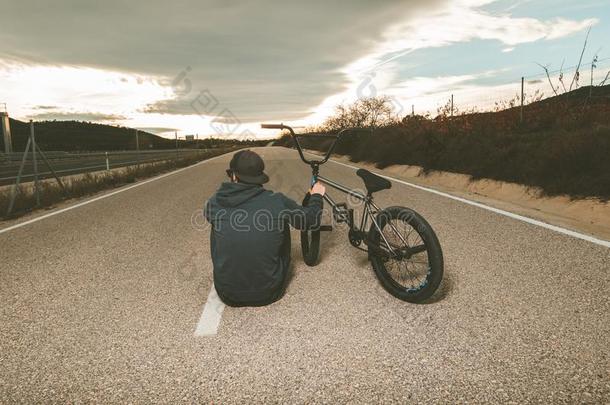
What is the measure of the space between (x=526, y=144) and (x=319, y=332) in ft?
30.5

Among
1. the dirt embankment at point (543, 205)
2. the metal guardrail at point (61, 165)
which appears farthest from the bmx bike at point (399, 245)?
the metal guardrail at point (61, 165)

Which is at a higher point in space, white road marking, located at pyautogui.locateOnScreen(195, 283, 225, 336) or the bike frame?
the bike frame

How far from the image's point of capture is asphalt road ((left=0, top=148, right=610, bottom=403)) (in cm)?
229

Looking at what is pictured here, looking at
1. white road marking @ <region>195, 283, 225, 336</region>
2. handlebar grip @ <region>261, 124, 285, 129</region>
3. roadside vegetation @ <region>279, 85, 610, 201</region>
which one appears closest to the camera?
white road marking @ <region>195, 283, 225, 336</region>

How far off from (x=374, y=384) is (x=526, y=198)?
300 inches

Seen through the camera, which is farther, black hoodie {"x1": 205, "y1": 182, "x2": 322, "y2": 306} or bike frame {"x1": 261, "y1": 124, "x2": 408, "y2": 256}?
bike frame {"x1": 261, "y1": 124, "x2": 408, "y2": 256}

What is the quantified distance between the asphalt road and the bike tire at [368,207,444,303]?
13 cm

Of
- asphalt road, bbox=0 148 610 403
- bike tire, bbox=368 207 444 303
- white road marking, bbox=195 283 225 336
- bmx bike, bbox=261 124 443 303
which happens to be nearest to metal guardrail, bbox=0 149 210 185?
asphalt road, bbox=0 148 610 403

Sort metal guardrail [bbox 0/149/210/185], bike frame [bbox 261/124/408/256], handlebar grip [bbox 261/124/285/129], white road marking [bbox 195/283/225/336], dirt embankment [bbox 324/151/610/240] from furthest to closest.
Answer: metal guardrail [bbox 0/149/210/185] → dirt embankment [bbox 324/151/610/240] → handlebar grip [bbox 261/124/285/129] → bike frame [bbox 261/124/408/256] → white road marking [bbox 195/283/225/336]

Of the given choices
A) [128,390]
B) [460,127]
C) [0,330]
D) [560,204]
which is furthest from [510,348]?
[460,127]

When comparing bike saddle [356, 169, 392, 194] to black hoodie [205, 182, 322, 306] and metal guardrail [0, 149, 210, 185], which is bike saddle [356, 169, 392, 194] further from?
metal guardrail [0, 149, 210, 185]

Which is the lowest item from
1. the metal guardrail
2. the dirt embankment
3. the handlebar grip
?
the dirt embankment

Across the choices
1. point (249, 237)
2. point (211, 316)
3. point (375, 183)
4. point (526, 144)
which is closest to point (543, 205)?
point (526, 144)

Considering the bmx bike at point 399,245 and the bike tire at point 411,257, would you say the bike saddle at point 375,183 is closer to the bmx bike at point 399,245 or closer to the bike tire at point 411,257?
the bmx bike at point 399,245
